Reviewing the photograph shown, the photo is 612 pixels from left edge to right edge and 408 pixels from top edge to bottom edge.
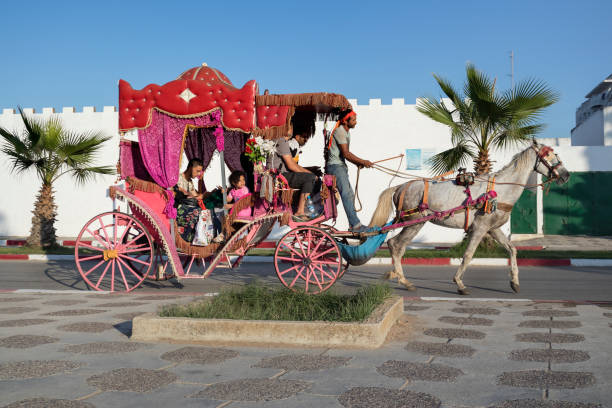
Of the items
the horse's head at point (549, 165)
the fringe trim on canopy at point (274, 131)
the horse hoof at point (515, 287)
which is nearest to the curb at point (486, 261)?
the horse hoof at point (515, 287)

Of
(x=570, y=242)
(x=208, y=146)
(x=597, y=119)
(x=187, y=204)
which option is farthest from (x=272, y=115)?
(x=597, y=119)

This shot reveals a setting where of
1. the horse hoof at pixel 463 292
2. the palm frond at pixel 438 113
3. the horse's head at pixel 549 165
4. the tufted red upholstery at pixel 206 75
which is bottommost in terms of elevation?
the horse hoof at pixel 463 292

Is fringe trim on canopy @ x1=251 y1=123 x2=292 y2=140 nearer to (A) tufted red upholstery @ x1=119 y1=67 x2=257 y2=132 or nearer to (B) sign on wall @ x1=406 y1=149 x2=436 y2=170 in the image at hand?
(A) tufted red upholstery @ x1=119 y1=67 x2=257 y2=132

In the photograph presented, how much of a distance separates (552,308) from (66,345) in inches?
220

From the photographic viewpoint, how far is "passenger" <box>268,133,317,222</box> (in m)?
9.01

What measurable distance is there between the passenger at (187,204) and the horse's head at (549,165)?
5.29m

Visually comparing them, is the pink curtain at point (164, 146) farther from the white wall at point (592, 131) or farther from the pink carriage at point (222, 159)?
the white wall at point (592, 131)

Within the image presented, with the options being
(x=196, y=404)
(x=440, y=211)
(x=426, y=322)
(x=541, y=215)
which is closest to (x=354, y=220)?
(x=440, y=211)

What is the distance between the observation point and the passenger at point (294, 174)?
9008 mm

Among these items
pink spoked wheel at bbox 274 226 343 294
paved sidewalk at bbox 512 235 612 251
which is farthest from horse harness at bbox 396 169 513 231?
paved sidewalk at bbox 512 235 612 251

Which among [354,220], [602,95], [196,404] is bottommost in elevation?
[196,404]

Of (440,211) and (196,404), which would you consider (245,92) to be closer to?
(440,211)

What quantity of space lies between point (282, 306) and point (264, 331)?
2.51 feet

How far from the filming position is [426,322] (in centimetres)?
661
